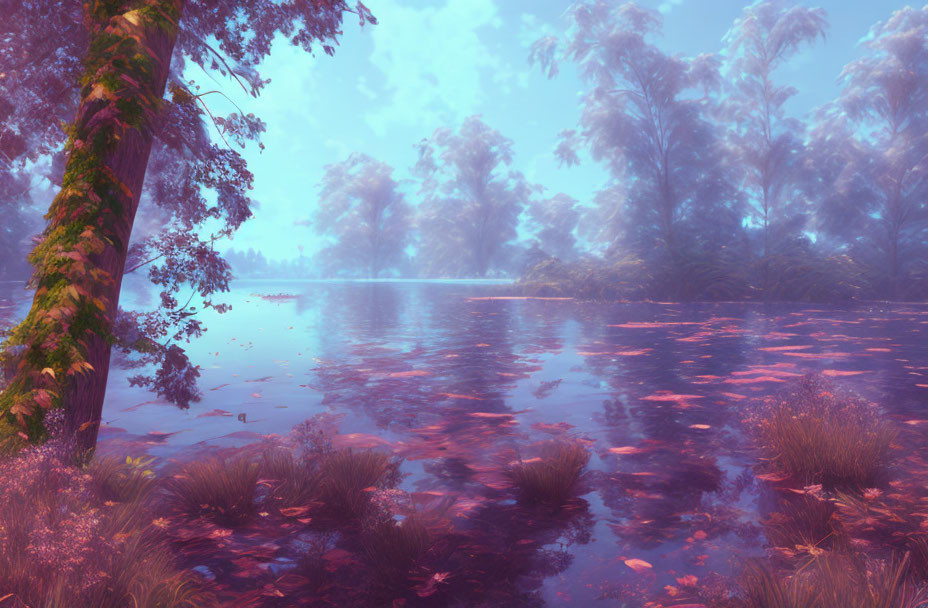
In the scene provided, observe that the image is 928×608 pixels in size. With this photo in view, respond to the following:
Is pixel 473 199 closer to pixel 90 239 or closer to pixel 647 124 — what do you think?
pixel 647 124

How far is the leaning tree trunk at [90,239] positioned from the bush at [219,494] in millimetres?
982

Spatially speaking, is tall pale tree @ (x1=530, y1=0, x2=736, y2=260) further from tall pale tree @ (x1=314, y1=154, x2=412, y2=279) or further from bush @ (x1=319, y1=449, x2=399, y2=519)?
tall pale tree @ (x1=314, y1=154, x2=412, y2=279)

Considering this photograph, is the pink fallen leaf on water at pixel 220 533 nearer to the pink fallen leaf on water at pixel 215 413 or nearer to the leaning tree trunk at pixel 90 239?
the leaning tree trunk at pixel 90 239

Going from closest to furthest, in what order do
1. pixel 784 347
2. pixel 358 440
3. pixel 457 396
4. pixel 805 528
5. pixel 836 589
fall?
pixel 836 589 < pixel 805 528 < pixel 358 440 < pixel 457 396 < pixel 784 347

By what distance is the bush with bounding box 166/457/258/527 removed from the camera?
3.86m

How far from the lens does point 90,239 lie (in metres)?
4.21

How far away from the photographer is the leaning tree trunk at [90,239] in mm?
4086

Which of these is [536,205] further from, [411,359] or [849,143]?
[411,359]

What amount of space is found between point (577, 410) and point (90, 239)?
545 cm

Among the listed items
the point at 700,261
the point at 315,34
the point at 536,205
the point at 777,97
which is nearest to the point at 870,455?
the point at 315,34

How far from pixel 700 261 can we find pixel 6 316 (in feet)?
91.3

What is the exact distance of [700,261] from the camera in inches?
1044

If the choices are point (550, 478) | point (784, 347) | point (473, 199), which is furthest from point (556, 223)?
point (550, 478)

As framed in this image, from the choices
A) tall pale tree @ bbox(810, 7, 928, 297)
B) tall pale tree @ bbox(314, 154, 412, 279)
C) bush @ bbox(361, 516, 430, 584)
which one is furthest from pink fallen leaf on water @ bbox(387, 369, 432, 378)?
tall pale tree @ bbox(314, 154, 412, 279)
